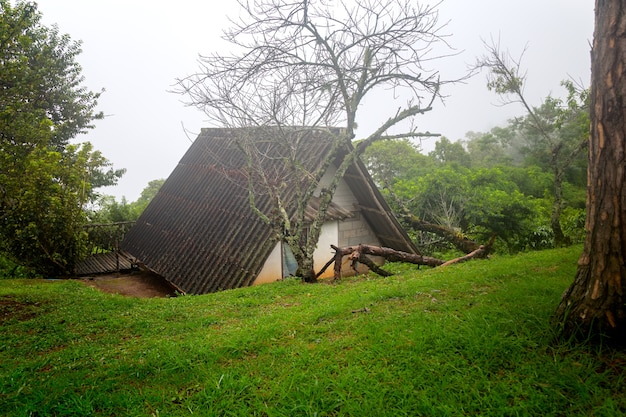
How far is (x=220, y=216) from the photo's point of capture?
11.9 metres

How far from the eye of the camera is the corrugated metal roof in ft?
32.9

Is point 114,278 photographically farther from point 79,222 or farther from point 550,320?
point 550,320

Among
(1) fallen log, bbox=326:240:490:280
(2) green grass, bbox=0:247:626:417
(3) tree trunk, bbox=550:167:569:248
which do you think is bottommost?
(2) green grass, bbox=0:247:626:417

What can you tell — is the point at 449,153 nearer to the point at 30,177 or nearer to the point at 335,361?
the point at 30,177

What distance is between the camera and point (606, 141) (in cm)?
296

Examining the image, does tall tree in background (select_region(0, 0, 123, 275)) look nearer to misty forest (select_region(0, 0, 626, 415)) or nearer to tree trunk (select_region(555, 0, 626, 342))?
misty forest (select_region(0, 0, 626, 415))

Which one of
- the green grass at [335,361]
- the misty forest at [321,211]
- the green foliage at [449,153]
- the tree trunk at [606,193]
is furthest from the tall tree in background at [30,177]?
the green foliage at [449,153]

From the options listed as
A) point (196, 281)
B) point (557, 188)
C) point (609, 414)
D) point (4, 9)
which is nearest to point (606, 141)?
point (609, 414)

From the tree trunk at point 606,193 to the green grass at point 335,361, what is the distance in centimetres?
26

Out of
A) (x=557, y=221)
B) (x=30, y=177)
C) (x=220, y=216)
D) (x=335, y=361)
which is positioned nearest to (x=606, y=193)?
(x=335, y=361)

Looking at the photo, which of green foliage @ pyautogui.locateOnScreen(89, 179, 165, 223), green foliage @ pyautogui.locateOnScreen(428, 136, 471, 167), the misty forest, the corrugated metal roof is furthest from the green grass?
green foliage @ pyautogui.locateOnScreen(428, 136, 471, 167)

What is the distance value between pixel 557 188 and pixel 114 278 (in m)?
14.7

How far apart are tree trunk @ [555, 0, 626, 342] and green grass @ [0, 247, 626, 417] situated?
26cm

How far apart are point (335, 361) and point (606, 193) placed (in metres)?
2.54
